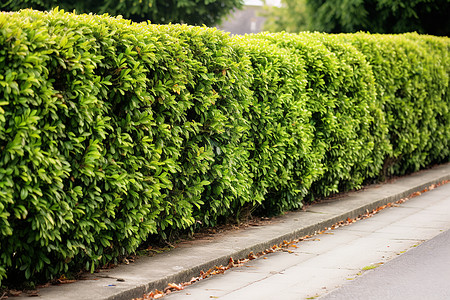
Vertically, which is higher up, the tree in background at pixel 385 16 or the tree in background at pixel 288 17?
the tree in background at pixel 288 17

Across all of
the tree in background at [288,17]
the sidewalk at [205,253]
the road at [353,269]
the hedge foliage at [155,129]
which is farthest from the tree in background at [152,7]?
the road at [353,269]

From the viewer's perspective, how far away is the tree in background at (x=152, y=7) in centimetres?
2422

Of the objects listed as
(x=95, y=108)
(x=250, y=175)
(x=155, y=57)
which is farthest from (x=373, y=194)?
(x=95, y=108)

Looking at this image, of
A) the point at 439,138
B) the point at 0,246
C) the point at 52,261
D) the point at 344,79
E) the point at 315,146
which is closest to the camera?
the point at 0,246

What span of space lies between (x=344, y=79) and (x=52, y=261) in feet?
21.6

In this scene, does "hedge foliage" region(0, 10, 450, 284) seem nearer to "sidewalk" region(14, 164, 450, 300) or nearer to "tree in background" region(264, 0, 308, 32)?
"sidewalk" region(14, 164, 450, 300)

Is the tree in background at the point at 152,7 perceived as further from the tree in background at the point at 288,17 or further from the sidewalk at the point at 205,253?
the sidewalk at the point at 205,253

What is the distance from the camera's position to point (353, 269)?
7199 mm

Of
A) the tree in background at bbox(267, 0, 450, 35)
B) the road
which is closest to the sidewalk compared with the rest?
the road

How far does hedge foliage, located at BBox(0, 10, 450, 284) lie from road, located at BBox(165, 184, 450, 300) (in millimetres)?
983

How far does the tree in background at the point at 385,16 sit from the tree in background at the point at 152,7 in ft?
15.0

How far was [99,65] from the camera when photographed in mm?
6414

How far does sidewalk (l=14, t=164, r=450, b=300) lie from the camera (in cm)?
590

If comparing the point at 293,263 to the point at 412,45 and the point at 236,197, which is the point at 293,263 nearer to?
the point at 236,197
